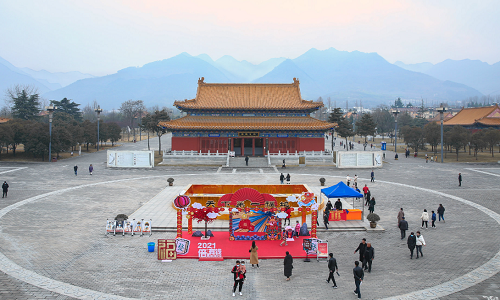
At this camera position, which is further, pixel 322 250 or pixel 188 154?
pixel 188 154

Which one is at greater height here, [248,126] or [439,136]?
[248,126]

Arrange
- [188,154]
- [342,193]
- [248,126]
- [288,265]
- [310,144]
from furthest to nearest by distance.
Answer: [310,144] < [248,126] < [188,154] < [342,193] < [288,265]

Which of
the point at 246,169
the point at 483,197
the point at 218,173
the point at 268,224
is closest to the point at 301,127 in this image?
the point at 246,169

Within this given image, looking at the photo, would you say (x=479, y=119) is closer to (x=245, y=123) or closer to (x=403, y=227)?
(x=245, y=123)

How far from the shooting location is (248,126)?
50.2 metres

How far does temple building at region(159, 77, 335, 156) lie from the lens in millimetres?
50281

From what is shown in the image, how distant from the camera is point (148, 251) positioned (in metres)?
16.6

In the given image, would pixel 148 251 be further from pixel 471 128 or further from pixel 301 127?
pixel 471 128

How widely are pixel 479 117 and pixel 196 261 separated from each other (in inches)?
3086

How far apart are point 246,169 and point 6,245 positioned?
29717mm

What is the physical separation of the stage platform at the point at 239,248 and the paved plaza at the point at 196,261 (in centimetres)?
62

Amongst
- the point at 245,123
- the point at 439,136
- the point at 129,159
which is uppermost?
the point at 245,123

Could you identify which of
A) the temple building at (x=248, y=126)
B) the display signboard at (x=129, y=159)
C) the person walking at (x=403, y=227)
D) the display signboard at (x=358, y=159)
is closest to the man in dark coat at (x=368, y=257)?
the person walking at (x=403, y=227)

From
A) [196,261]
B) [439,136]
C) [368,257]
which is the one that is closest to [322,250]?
[368,257]
